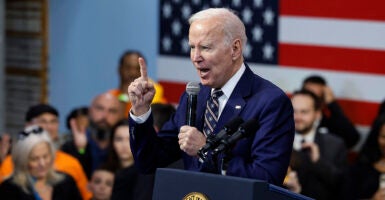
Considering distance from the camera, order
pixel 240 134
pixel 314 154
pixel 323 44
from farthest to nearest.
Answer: pixel 323 44, pixel 314 154, pixel 240 134

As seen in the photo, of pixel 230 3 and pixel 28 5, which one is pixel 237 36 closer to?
pixel 230 3

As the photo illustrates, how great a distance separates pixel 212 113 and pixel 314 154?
3.56 metres

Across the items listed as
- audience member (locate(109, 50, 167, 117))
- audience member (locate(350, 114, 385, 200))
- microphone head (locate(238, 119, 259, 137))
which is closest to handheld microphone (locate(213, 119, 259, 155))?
microphone head (locate(238, 119, 259, 137))

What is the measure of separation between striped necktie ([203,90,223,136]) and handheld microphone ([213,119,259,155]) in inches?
11.8

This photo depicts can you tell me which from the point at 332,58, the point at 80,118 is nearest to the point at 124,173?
the point at 80,118

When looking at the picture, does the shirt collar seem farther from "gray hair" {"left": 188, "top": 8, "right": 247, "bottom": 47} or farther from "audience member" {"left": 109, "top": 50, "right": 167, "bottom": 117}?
"audience member" {"left": 109, "top": 50, "right": 167, "bottom": 117}

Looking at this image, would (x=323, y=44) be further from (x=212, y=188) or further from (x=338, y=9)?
(x=212, y=188)

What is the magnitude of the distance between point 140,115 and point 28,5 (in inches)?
260

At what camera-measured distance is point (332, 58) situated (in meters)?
8.54

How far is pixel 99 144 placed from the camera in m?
8.07

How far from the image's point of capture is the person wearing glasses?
6.39 metres

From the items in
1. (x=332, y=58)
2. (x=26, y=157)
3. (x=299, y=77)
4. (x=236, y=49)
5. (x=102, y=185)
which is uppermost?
(x=236, y=49)

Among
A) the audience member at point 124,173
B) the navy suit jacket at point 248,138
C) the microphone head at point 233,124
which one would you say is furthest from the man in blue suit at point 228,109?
the audience member at point 124,173

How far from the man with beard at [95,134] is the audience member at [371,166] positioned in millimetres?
1869
